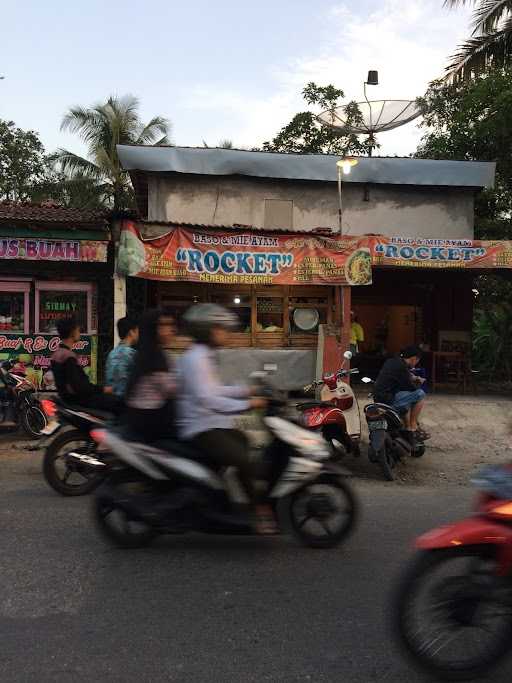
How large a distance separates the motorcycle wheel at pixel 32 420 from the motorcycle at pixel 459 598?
688 cm

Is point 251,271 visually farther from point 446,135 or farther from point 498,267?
point 446,135

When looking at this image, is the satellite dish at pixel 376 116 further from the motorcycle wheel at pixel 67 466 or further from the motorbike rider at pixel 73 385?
the motorcycle wheel at pixel 67 466

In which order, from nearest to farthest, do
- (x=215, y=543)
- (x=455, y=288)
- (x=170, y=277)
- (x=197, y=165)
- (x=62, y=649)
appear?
(x=62, y=649)
(x=215, y=543)
(x=170, y=277)
(x=197, y=165)
(x=455, y=288)

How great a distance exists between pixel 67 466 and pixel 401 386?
396 cm

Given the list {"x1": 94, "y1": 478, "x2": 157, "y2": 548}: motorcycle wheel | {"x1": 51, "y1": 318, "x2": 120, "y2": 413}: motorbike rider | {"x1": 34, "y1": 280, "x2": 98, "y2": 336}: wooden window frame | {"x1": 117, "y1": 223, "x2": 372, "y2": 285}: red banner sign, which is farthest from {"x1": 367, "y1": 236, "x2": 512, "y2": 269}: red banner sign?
{"x1": 94, "y1": 478, "x2": 157, "y2": 548}: motorcycle wheel

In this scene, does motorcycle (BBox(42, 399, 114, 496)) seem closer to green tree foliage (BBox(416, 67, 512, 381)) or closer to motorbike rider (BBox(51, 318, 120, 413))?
motorbike rider (BBox(51, 318, 120, 413))

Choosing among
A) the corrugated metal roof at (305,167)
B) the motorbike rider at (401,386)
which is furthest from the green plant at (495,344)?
the motorbike rider at (401,386)

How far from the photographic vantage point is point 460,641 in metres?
2.64

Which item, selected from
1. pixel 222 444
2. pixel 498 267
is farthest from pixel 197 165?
pixel 222 444

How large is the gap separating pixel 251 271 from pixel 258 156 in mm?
3706

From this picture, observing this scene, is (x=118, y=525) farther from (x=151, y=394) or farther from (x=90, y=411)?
(x=90, y=411)

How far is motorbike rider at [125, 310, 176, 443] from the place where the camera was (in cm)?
399

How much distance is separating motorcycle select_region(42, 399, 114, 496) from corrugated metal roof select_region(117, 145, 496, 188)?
8.27 meters

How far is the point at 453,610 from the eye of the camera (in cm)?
255
